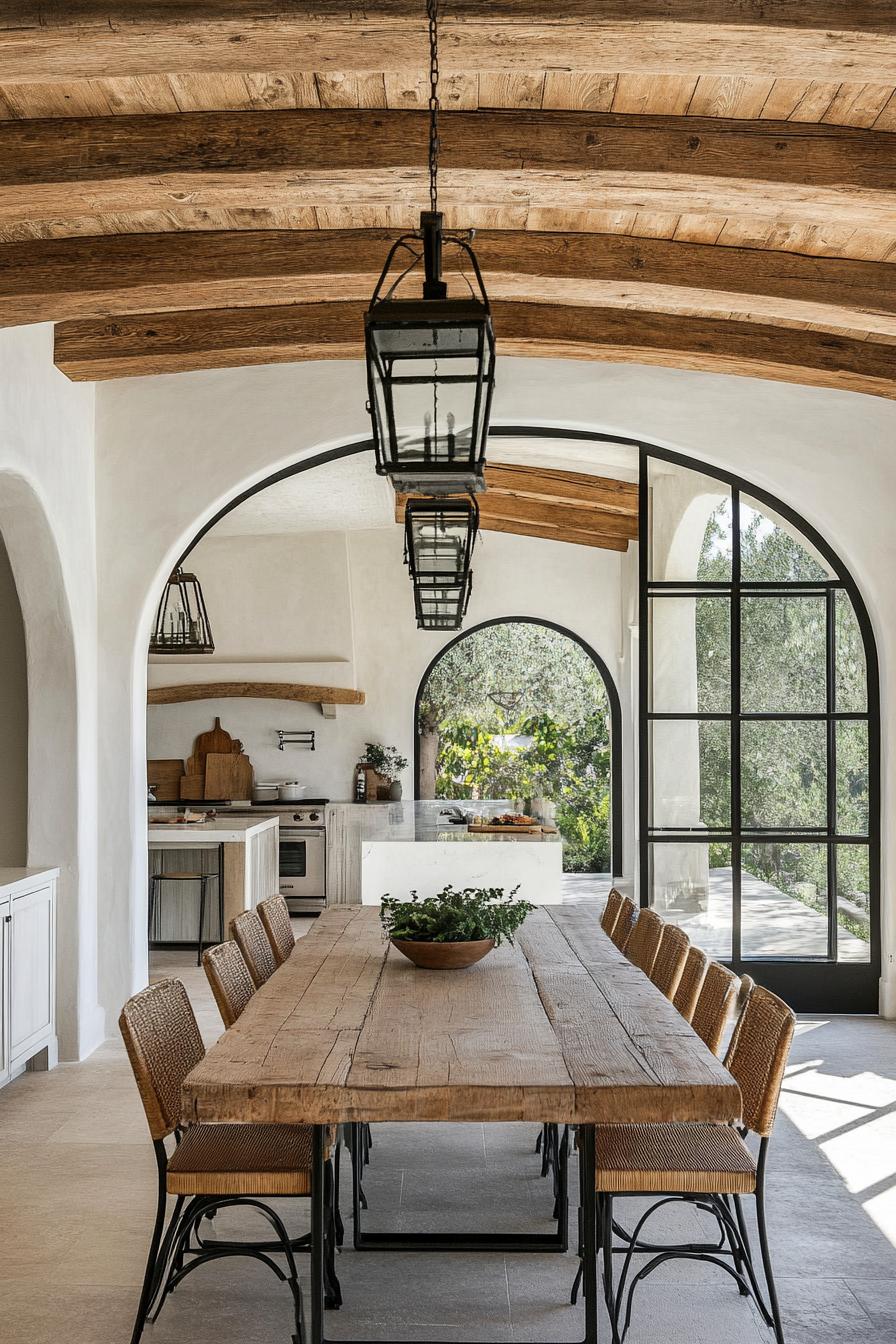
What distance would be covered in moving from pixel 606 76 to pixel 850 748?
12.8 ft

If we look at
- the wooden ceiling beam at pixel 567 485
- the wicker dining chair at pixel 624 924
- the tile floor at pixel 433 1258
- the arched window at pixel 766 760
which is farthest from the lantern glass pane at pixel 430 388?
the wooden ceiling beam at pixel 567 485

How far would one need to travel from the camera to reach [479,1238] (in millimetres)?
3250

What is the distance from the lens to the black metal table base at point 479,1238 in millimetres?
2503

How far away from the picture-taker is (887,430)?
223 inches

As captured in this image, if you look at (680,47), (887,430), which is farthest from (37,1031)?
(887,430)

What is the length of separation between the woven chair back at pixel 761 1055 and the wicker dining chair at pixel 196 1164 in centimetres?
98

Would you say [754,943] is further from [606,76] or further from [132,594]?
[606,76]

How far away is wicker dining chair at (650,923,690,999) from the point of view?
3619 mm

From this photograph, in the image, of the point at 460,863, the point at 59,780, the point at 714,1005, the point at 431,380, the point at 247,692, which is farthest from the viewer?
the point at 247,692

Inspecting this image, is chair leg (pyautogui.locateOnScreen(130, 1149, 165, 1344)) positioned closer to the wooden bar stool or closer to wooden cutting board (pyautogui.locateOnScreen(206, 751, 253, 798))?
the wooden bar stool

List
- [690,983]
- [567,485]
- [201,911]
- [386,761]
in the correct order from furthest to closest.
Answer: [386,761] → [567,485] → [201,911] → [690,983]

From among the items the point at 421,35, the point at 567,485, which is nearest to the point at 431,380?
the point at 421,35

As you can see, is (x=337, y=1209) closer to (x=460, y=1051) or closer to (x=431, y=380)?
(x=460, y=1051)

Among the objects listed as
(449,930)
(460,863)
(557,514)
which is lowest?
(460,863)
